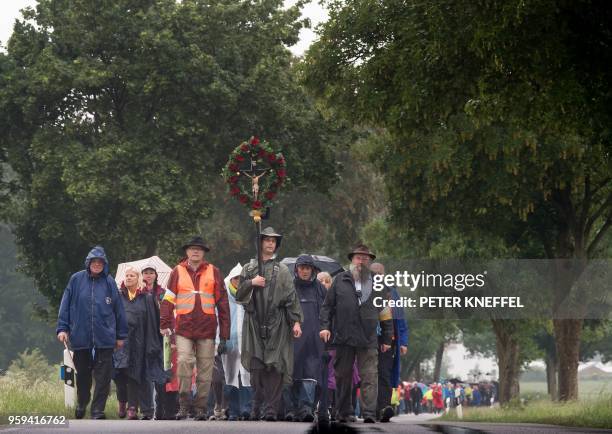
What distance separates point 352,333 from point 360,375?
507 mm

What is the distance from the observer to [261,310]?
15.3 meters

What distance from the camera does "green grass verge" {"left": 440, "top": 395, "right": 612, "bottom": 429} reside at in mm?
19062

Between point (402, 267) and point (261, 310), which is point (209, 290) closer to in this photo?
point (261, 310)

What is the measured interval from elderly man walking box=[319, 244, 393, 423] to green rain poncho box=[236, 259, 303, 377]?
0.49 metres

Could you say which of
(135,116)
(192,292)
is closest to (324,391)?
(192,292)

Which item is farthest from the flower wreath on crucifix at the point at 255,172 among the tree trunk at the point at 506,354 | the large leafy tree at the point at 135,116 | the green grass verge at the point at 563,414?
the tree trunk at the point at 506,354

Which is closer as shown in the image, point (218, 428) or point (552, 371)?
point (218, 428)

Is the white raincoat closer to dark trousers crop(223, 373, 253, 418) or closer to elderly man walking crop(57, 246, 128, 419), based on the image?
dark trousers crop(223, 373, 253, 418)

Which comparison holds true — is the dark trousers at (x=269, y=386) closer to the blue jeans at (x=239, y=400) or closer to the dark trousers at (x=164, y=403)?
the blue jeans at (x=239, y=400)

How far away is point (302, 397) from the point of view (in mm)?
15953

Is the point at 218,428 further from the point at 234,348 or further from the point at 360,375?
the point at 234,348

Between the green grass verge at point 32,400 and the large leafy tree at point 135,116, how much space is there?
11486 millimetres

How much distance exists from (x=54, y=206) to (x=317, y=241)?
1406cm

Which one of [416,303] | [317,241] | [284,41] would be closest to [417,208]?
[416,303]
